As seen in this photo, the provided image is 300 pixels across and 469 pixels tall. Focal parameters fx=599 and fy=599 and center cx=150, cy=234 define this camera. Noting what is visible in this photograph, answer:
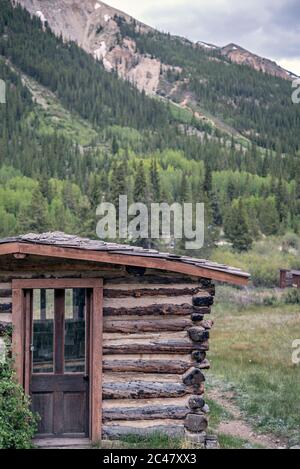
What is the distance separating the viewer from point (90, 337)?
8.88 metres

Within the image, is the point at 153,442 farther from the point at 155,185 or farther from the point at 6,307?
the point at 155,185

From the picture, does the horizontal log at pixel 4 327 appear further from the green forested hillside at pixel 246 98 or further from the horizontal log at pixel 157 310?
the green forested hillside at pixel 246 98

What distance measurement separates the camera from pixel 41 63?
516 ft

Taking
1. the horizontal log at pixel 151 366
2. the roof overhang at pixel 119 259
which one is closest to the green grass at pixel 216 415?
the horizontal log at pixel 151 366

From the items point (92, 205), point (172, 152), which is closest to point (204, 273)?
point (92, 205)

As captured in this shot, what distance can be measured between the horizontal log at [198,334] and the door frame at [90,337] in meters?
1.33

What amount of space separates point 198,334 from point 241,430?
2.99m

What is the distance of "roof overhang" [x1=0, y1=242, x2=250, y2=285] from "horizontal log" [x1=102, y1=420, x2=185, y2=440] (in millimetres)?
2243

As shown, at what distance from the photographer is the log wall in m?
8.78

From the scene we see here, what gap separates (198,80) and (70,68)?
45359 mm

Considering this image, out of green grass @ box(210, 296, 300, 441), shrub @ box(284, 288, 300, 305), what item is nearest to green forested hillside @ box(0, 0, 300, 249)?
shrub @ box(284, 288, 300, 305)

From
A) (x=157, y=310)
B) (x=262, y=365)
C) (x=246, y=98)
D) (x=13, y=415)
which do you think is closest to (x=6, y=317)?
(x=13, y=415)

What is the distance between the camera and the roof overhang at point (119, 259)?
8273 millimetres

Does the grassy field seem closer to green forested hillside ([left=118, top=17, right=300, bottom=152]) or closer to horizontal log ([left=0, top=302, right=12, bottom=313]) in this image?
horizontal log ([left=0, top=302, right=12, bottom=313])
